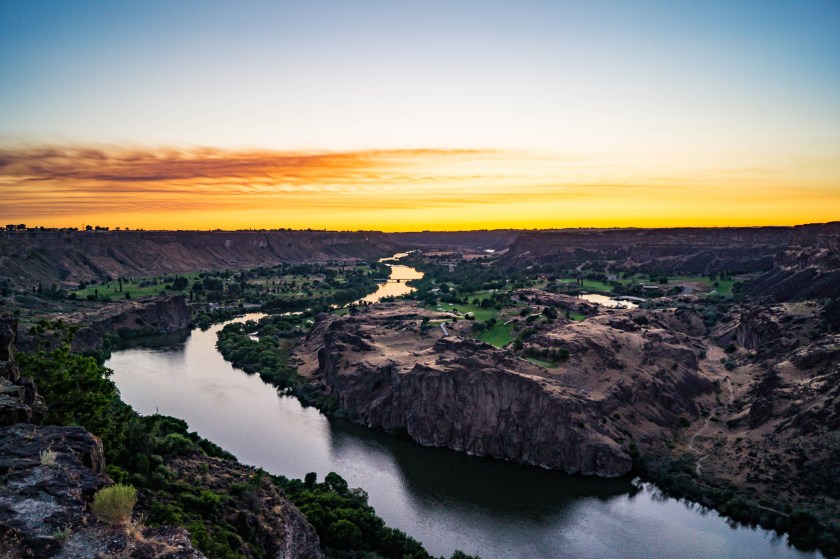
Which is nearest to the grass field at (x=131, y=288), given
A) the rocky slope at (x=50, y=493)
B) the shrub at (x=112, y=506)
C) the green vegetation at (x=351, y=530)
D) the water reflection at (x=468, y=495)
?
the water reflection at (x=468, y=495)

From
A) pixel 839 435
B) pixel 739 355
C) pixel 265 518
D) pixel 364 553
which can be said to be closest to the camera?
pixel 265 518

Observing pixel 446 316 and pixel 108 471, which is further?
pixel 446 316

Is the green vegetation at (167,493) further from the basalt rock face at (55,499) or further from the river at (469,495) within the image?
the river at (469,495)

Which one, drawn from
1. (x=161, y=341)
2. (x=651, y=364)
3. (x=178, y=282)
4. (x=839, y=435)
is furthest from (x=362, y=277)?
(x=839, y=435)

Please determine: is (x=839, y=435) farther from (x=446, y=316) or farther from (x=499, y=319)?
(x=446, y=316)

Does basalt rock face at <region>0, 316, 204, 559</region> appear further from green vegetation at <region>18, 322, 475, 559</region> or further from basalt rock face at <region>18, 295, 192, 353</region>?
basalt rock face at <region>18, 295, 192, 353</region>

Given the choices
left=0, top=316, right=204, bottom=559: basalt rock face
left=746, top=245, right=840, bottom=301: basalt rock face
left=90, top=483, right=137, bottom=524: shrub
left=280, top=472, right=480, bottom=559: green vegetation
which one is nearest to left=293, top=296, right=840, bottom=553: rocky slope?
left=280, top=472, right=480, bottom=559: green vegetation

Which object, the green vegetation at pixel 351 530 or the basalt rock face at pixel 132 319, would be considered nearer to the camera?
the green vegetation at pixel 351 530
